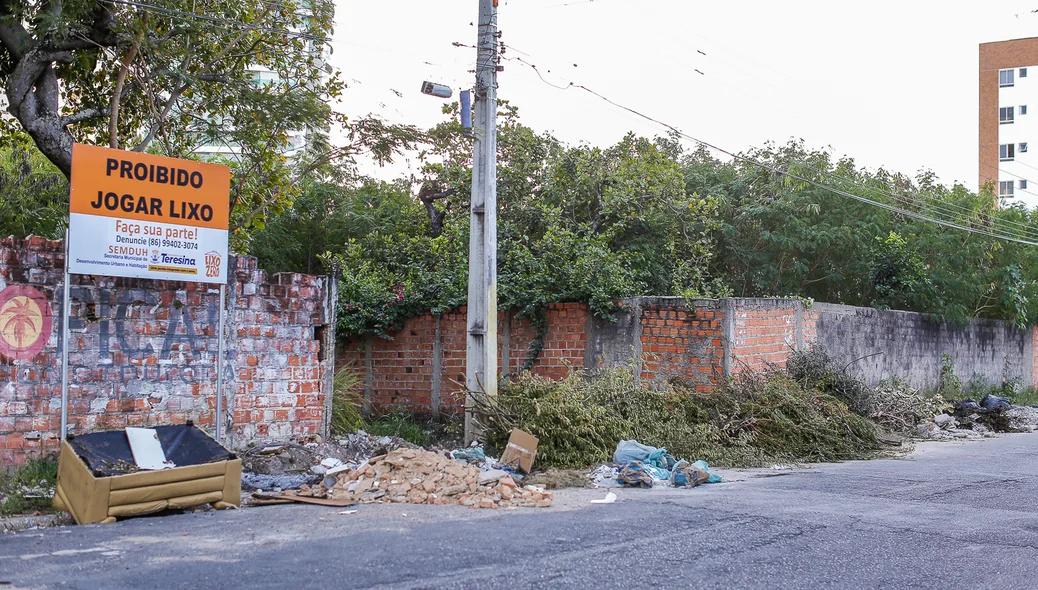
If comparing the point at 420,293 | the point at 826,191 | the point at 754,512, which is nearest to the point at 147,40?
the point at 420,293

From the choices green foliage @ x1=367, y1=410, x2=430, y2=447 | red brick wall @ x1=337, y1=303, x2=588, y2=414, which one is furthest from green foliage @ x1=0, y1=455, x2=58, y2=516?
red brick wall @ x1=337, y1=303, x2=588, y2=414

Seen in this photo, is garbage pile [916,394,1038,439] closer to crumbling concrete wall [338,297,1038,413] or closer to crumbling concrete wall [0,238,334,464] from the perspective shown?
crumbling concrete wall [338,297,1038,413]

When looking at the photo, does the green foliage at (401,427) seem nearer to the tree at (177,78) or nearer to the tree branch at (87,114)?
the tree at (177,78)

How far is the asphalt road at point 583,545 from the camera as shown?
5.20 m

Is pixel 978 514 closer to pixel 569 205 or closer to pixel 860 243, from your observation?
pixel 569 205

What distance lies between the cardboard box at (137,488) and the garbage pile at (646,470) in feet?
12.6

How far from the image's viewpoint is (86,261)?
8.43 meters

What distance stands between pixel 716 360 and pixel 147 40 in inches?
350

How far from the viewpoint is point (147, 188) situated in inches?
351

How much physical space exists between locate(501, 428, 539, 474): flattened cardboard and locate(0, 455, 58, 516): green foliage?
4.56 metres

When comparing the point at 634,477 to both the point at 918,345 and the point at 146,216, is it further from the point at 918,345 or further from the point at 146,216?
the point at 918,345

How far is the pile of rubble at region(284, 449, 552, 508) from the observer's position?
7.92m

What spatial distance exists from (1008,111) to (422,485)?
5518 cm

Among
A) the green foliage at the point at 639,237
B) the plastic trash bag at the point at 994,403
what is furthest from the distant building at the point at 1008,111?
the plastic trash bag at the point at 994,403
